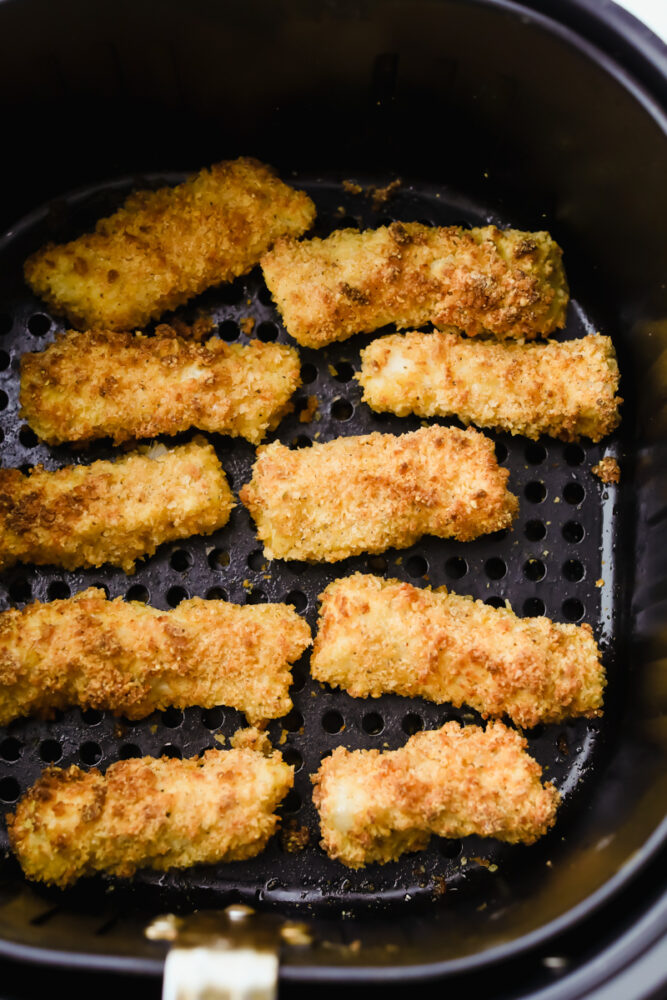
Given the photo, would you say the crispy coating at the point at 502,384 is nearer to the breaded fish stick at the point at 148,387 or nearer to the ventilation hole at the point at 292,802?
the breaded fish stick at the point at 148,387

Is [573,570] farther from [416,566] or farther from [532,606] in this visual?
[416,566]

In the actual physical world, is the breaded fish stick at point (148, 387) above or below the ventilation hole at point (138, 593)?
above

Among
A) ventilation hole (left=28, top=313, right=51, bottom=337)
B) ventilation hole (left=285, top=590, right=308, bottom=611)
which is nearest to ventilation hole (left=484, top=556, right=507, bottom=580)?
ventilation hole (left=285, top=590, right=308, bottom=611)

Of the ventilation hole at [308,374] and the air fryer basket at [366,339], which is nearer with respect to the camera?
the air fryer basket at [366,339]

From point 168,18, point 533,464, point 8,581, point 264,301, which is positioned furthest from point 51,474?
point 533,464

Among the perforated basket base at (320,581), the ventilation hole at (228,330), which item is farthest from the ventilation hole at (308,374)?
the ventilation hole at (228,330)

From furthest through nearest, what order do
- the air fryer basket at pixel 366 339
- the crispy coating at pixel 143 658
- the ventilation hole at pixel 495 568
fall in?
1. the ventilation hole at pixel 495 568
2. the crispy coating at pixel 143 658
3. the air fryer basket at pixel 366 339

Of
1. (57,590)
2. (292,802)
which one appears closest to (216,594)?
(57,590)

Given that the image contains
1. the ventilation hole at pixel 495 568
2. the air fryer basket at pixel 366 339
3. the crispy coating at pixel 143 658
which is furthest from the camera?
the ventilation hole at pixel 495 568
